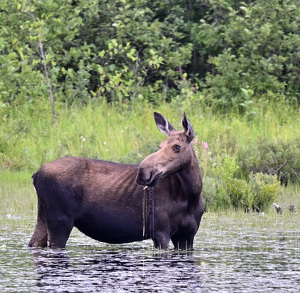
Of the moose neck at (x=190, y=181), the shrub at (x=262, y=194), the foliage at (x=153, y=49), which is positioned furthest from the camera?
the foliage at (x=153, y=49)

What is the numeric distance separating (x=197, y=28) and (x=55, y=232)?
39.9ft

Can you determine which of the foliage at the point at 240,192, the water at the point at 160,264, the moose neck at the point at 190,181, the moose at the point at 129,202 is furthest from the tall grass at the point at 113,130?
the moose neck at the point at 190,181

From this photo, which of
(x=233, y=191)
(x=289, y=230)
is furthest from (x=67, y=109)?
(x=289, y=230)

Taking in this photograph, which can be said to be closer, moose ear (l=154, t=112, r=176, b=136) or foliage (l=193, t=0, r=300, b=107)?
moose ear (l=154, t=112, r=176, b=136)

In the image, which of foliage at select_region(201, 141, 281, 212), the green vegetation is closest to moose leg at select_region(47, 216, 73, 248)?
foliage at select_region(201, 141, 281, 212)

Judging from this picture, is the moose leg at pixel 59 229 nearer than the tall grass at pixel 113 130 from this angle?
Yes

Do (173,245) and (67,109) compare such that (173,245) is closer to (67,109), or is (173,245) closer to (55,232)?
(55,232)

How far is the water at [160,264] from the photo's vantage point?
632 centimetres

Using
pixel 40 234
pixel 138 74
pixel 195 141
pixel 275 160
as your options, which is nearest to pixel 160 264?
pixel 40 234

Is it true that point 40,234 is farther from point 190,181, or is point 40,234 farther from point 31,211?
point 31,211

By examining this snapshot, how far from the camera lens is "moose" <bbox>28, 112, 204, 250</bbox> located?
7.86m

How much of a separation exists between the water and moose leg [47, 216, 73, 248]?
0.12 meters

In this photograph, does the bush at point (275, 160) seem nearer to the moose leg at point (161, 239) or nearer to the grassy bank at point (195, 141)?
the grassy bank at point (195, 141)

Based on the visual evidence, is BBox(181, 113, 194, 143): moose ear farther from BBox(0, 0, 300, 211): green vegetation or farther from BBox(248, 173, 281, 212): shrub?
BBox(0, 0, 300, 211): green vegetation
